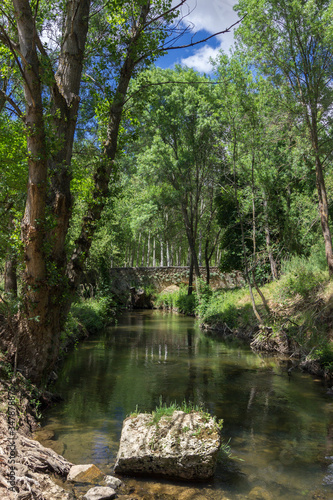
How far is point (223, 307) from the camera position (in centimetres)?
1853

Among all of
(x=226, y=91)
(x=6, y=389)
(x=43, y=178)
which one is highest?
(x=226, y=91)

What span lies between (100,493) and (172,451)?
93 centimetres

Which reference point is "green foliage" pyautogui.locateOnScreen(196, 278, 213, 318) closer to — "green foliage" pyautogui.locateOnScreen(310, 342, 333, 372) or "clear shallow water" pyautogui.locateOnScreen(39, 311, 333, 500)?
"clear shallow water" pyautogui.locateOnScreen(39, 311, 333, 500)

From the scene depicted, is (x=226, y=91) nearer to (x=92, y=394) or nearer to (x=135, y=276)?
(x=92, y=394)

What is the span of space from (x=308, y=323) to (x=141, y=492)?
7715 millimetres

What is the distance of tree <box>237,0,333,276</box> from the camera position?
11.9 metres

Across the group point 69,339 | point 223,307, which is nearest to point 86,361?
point 69,339

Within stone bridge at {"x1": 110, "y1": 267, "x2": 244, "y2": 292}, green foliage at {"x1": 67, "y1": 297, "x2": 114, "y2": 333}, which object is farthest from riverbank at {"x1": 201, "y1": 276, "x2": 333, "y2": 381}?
stone bridge at {"x1": 110, "y1": 267, "x2": 244, "y2": 292}

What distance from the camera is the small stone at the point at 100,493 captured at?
3.72 m

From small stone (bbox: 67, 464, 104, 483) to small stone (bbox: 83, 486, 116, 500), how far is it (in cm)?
→ 38

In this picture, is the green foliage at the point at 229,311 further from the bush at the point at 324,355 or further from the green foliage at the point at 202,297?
the bush at the point at 324,355

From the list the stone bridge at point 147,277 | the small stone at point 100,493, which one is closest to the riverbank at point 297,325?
the small stone at point 100,493

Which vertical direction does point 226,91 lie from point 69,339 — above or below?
above

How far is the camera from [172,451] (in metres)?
4.37
